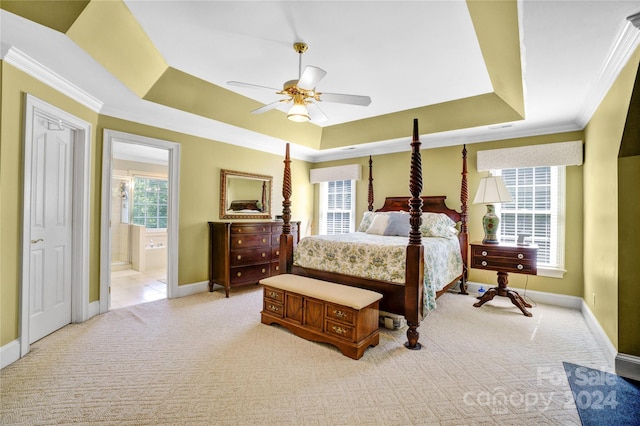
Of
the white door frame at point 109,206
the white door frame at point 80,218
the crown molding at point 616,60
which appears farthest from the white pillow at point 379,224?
the white door frame at point 80,218

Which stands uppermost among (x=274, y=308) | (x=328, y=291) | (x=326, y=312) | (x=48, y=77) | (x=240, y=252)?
(x=48, y=77)

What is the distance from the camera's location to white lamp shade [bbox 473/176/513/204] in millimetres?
3814

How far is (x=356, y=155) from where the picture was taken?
5809 millimetres

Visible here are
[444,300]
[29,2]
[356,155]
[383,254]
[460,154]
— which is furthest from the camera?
[356,155]

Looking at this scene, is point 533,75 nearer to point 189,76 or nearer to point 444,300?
point 444,300

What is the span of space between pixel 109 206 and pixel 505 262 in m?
5.04

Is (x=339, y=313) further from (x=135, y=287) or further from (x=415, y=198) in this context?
(x=135, y=287)

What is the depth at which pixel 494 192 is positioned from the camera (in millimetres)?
3855

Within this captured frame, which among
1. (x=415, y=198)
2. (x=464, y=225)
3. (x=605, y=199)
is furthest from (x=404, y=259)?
(x=464, y=225)

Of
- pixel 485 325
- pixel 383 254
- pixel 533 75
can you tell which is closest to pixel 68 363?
pixel 383 254

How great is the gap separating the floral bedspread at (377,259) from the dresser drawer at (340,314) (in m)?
0.54

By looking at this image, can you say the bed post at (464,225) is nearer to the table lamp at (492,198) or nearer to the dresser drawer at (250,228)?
the table lamp at (492,198)

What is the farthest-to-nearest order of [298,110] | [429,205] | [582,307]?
[429,205], [582,307], [298,110]

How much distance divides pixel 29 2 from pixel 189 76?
1.44 metres
